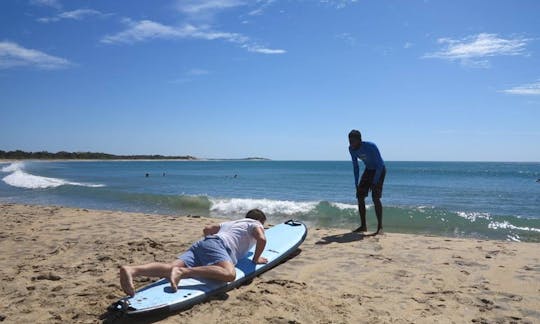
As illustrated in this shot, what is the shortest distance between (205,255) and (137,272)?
726mm

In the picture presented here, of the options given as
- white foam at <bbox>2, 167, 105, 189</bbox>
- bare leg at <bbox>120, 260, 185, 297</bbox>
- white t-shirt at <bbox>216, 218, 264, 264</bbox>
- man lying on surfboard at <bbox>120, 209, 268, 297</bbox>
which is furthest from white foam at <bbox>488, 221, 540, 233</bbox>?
white foam at <bbox>2, 167, 105, 189</bbox>

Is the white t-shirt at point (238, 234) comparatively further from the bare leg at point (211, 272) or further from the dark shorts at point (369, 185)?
the dark shorts at point (369, 185)

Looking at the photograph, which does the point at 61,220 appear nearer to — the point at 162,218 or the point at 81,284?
the point at 162,218

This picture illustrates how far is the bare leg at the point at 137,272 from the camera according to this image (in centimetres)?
342

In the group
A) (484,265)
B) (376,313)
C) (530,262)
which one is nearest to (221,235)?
(376,313)

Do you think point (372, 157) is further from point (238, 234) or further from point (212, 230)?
point (212, 230)

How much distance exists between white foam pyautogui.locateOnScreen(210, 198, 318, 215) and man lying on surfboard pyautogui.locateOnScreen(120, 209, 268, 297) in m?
7.48

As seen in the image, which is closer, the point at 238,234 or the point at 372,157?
the point at 238,234

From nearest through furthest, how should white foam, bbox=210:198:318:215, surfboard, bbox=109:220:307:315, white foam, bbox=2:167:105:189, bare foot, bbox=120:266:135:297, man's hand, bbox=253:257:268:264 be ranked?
surfboard, bbox=109:220:307:315 → bare foot, bbox=120:266:135:297 → man's hand, bbox=253:257:268:264 → white foam, bbox=210:198:318:215 → white foam, bbox=2:167:105:189

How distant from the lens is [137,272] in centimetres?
348

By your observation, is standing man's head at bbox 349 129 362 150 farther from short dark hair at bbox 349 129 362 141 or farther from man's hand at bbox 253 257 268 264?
man's hand at bbox 253 257 268 264

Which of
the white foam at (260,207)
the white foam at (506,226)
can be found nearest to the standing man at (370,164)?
the white foam at (506,226)

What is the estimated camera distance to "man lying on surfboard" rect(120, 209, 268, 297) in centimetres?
356

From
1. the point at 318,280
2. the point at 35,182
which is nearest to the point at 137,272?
the point at 318,280
